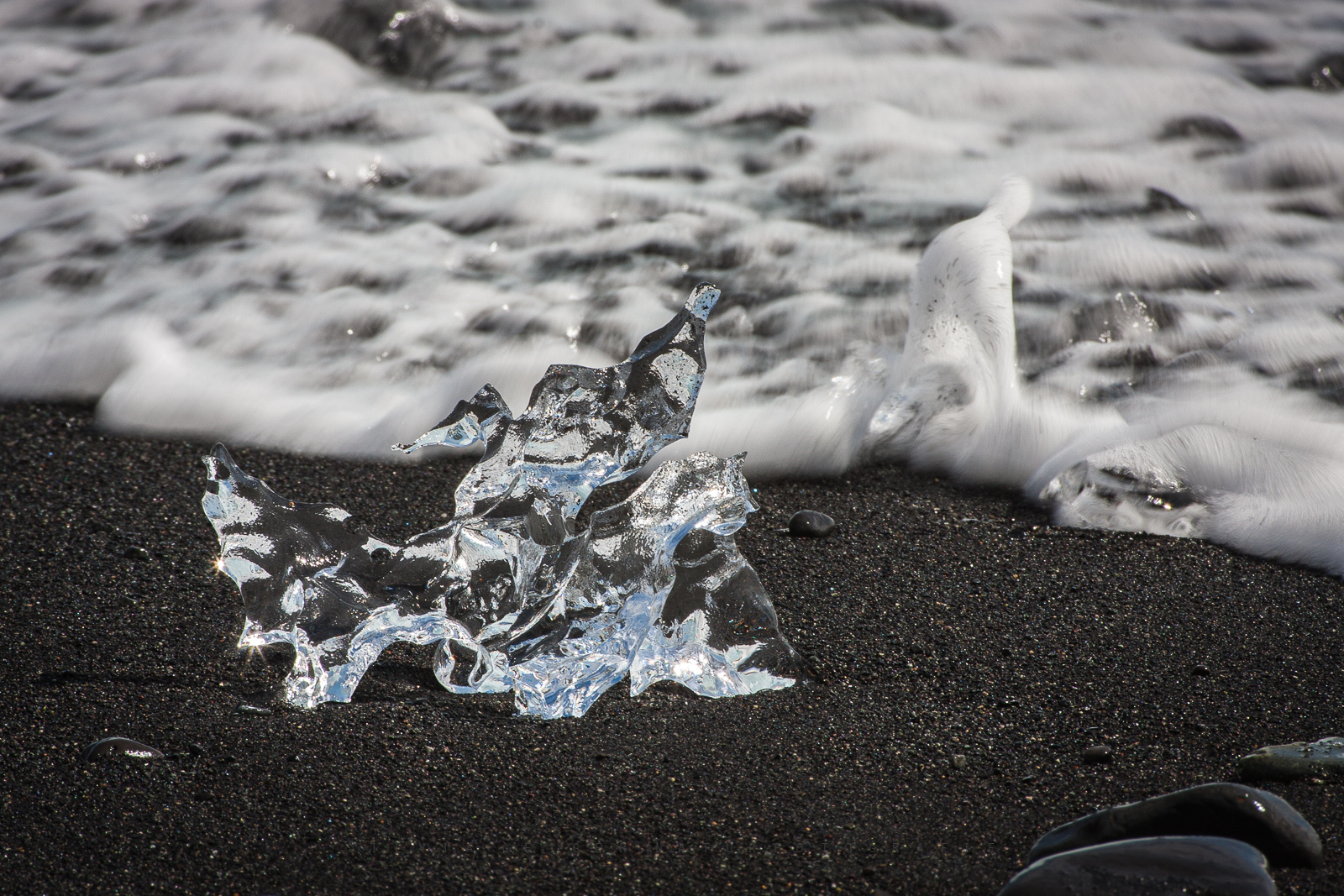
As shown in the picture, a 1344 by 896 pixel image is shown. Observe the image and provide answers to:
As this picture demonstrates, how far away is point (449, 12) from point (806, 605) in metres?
3.97

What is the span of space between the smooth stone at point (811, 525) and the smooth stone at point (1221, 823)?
39.6 inches

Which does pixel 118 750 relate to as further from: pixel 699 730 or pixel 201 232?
pixel 201 232

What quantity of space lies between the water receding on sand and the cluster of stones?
43.1 inches

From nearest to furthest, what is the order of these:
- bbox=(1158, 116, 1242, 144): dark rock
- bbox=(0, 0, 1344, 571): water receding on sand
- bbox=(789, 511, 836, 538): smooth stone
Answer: bbox=(789, 511, 836, 538): smooth stone, bbox=(0, 0, 1344, 571): water receding on sand, bbox=(1158, 116, 1242, 144): dark rock

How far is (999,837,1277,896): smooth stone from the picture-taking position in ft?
3.91

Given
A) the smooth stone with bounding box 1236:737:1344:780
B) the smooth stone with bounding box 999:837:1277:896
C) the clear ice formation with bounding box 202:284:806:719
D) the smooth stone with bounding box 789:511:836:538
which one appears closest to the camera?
the smooth stone with bounding box 999:837:1277:896

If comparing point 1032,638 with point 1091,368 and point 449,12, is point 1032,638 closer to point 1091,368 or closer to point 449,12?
point 1091,368

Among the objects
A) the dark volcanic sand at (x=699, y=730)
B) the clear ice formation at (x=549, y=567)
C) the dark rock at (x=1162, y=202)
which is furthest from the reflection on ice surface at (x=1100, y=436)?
the clear ice formation at (x=549, y=567)

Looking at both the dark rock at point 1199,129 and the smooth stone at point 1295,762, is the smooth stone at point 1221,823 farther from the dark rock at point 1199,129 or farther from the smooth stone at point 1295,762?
the dark rock at point 1199,129

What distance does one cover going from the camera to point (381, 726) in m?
1.63

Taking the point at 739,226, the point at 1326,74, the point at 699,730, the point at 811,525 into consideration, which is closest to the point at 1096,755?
the point at 699,730

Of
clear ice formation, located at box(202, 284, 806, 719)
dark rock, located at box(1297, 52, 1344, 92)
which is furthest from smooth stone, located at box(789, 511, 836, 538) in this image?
dark rock, located at box(1297, 52, 1344, 92)

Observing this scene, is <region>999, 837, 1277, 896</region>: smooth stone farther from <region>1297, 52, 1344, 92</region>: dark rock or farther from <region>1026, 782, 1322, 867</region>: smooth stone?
<region>1297, 52, 1344, 92</region>: dark rock

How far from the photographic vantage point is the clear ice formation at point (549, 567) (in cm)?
171
